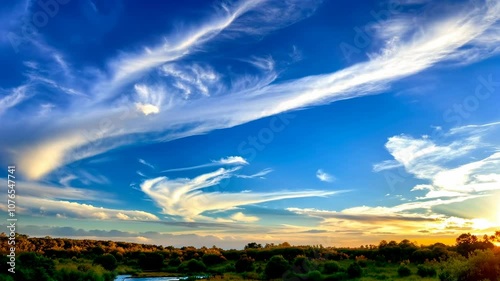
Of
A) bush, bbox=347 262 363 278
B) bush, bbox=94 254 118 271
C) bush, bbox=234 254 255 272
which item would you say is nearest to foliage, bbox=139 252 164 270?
bush, bbox=94 254 118 271

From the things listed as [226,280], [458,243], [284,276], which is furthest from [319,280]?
[458,243]

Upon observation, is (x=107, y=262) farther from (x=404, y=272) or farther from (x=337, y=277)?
(x=404, y=272)

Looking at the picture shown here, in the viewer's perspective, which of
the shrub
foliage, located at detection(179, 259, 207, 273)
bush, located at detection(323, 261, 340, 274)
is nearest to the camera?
the shrub

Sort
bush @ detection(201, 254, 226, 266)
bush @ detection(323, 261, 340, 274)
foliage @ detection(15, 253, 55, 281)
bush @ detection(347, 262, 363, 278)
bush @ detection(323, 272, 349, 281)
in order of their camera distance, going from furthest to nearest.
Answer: bush @ detection(201, 254, 226, 266), bush @ detection(323, 261, 340, 274), bush @ detection(347, 262, 363, 278), bush @ detection(323, 272, 349, 281), foliage @ detection(15, 253, 55, 281)

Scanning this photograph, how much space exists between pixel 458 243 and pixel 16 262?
261 ft

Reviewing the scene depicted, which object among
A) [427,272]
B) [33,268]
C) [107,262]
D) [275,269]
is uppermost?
[33,268]

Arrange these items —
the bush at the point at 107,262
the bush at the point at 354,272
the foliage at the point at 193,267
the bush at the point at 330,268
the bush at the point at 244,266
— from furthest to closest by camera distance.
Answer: the foliage at the point at 193,267 < the bush at the point at 107,262 < the bush at the point at 244,266 < the bush at the point at 330,268 < the bush at the point at 354,272

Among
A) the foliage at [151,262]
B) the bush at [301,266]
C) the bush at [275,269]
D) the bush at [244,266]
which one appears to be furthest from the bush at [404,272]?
the foliage at [151,262]

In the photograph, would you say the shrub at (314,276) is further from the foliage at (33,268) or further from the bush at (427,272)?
the foliage at (33,268)

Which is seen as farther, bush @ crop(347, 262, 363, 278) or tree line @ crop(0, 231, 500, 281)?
bush @ crop(347, 262, 363, 278)

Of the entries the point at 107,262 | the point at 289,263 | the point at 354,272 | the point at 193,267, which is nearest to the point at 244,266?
the point at 289,263

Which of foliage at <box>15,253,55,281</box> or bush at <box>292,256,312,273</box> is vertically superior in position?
foliage at <box>15,253,55,281</box>

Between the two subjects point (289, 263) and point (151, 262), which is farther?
point (151, 262)

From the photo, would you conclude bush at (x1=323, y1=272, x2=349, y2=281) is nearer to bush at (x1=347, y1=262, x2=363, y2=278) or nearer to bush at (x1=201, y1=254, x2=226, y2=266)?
bush at (x1=347, y1=262, x2=363, y2=278)
